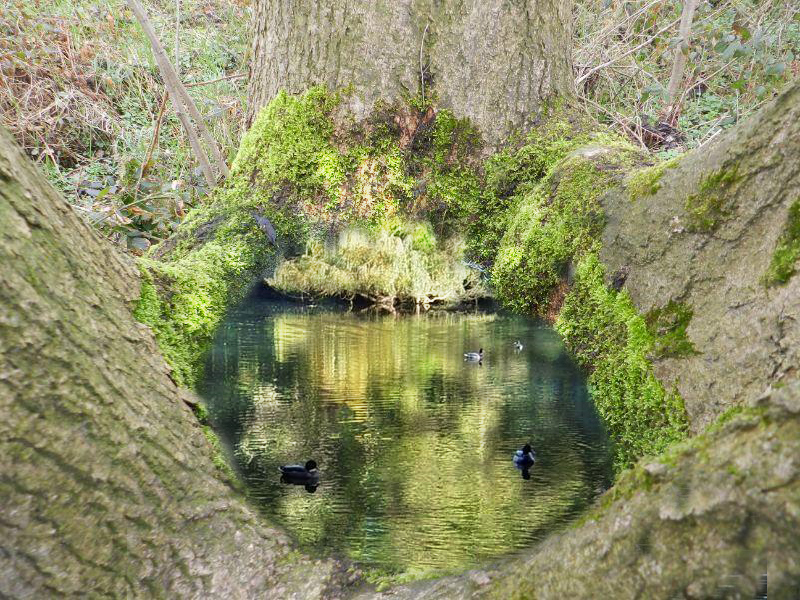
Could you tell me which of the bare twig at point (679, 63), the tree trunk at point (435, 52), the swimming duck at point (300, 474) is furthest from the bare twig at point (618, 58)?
the swimming duck at point (300, 474)

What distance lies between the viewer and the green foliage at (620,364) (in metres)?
3.19

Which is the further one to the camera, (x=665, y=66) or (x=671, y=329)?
(x=665, y=66)

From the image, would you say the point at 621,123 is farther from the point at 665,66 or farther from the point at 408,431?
the point at 408,431

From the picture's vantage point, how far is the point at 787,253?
8.63 ft

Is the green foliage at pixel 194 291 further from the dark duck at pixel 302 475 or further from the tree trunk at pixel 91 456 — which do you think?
the dark duck at pixel 302 475

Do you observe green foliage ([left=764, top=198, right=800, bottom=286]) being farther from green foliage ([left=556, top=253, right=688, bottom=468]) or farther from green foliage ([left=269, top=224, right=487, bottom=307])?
green foliage ([left=269, top=224, right=487, bottom=307])

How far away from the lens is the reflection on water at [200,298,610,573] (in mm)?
2559

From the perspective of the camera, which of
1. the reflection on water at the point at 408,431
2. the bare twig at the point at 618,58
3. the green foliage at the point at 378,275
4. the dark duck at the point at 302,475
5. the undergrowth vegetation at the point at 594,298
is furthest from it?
the bare twig at the point at 618,58

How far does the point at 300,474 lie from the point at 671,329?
164 centimetres

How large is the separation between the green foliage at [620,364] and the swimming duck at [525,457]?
0.35 meters

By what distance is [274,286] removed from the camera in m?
5.27

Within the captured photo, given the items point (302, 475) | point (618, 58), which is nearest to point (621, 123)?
point (618, 58)

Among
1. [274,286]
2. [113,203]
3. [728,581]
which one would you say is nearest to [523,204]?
[274,286]

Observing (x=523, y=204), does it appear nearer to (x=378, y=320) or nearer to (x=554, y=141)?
(x=554, y=141)
